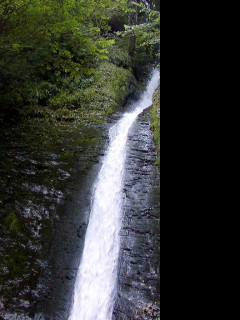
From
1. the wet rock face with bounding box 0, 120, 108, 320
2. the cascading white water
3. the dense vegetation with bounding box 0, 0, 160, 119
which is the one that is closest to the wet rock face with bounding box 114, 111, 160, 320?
the cascading white water

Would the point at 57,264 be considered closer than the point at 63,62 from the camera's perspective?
Yes

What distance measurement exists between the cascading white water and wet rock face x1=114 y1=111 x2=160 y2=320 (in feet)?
0.71

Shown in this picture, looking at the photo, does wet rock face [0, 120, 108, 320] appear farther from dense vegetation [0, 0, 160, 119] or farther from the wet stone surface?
dense vegetation [0, 0, 160, 119]

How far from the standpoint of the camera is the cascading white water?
524 cm

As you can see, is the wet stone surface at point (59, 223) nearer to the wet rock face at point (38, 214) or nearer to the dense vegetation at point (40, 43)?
the wet rock face at point (38, 214)

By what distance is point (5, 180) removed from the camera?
6.90m

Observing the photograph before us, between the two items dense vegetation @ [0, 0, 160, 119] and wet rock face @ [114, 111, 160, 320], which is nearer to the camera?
wet rock face @ [114, 111, 160, 320]

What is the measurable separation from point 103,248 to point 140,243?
0.94 m

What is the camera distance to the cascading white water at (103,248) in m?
5.24

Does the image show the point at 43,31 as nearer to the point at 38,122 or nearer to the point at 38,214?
the point at 38,122
